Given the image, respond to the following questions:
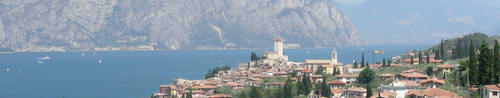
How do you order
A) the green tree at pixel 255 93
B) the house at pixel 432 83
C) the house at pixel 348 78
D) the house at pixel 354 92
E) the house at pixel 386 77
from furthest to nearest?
the house at pixel 348 78 < the house at pixel 386 77 < the green tree at pixel 255 93 < the house at pixel 354 92 < the house at pixel 432 83

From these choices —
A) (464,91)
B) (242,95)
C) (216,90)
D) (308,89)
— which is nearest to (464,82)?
(464,91)

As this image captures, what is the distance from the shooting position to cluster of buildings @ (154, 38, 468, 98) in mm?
62000

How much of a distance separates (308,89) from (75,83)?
71049 millimetres

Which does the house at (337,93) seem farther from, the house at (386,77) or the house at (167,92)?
the house at (167,92)

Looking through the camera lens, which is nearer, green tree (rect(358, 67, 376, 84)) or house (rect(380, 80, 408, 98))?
house (rect(380, 80, 408, 98))

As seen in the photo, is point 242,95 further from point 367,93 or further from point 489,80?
point 489,80

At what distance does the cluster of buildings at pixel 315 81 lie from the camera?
6200cm

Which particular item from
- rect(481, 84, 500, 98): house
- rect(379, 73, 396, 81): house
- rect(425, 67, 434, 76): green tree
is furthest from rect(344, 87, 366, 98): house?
rect(481, 84, 500, 98): house

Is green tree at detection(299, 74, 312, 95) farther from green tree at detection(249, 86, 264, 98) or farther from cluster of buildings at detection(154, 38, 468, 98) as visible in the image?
green tree at detection(249, 86, 264, 98)

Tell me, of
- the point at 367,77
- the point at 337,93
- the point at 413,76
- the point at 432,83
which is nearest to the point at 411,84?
the point at 432,83

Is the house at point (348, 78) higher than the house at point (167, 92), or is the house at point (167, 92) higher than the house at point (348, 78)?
the house at point (348, 78)

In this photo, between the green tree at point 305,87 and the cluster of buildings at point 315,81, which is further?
the green tree at point 305,87

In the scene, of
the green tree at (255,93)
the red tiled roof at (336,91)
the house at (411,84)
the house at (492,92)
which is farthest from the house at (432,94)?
the green tree at (255,93)

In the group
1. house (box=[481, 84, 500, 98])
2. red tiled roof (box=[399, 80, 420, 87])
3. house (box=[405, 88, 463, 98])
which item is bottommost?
house (box=[405, 88, 463, 98])
